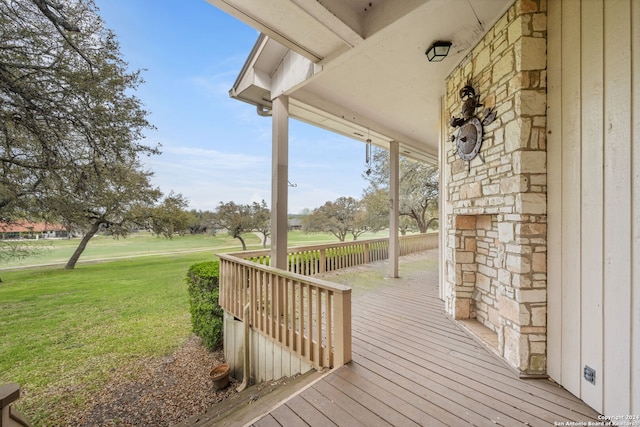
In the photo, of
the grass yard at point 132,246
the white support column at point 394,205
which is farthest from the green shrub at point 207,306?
the grass yard at point 132,246

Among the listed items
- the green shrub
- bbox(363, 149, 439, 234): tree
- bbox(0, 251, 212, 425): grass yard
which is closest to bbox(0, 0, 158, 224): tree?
the green shrub

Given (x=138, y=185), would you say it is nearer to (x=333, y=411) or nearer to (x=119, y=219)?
(x=119, y=219)

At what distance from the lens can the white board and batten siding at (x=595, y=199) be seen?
59.9 inches

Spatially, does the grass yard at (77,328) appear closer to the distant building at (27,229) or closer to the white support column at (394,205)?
the distant building at (27,229)

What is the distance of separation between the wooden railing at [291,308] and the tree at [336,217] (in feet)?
32.5

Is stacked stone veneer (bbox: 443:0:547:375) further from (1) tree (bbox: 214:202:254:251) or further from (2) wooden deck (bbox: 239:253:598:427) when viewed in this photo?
(1) tree (bbox: 214:202:254:251)

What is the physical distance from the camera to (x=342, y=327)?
2.32 meters

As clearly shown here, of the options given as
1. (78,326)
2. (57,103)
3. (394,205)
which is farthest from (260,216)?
(57,103)

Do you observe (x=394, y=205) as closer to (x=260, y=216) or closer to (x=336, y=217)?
(x=336, y=217)

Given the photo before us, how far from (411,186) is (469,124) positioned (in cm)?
929

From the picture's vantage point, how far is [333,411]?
5.81 ft

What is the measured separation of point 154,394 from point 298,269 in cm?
327

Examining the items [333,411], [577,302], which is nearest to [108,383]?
[333,411]

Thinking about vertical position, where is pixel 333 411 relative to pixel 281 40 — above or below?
below
